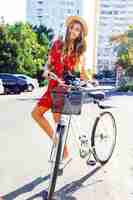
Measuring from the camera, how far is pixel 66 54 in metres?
6.25

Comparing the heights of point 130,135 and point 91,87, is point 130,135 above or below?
below

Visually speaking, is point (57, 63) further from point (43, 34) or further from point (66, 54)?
point (43, 34)

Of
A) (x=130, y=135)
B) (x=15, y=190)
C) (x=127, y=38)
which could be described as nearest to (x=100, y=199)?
(x=15, y=190)

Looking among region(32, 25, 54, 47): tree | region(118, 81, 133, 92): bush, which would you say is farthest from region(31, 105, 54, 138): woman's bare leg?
region(32, 25, 54, 47): tree

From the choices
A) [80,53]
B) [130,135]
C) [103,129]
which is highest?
[80,53]

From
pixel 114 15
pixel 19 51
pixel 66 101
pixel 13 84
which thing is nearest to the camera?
pixel 66 101

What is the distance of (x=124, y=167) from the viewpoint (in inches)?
275

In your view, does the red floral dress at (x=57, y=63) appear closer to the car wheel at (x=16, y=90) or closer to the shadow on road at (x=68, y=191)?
the shadow on road at (x=68, y=191)

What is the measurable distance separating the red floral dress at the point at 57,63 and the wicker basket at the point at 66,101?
18.9 inches

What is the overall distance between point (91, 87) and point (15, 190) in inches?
61.8

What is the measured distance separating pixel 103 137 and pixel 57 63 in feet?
4.42

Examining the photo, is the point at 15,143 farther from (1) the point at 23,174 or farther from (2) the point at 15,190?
(2) the point at 15,190

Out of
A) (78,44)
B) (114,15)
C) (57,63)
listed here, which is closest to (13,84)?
(78,44)

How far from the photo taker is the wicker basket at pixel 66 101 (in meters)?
5.59
